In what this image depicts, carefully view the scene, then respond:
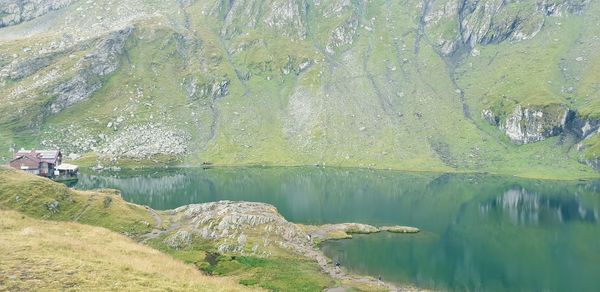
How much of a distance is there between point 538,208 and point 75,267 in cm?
16215

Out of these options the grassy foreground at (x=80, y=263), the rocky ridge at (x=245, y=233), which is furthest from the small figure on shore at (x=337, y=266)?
the grassy foreground at (x=80, y=263)

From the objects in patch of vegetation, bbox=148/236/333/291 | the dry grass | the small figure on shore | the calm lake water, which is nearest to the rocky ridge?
the small figure on shore

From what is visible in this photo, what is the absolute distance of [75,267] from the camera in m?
31.0

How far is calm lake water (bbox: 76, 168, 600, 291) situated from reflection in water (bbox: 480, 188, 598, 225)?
0.34m

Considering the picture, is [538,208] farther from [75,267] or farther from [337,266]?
[75,267]

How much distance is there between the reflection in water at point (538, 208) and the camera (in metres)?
142

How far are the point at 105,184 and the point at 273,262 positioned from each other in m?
116

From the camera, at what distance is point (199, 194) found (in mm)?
158625

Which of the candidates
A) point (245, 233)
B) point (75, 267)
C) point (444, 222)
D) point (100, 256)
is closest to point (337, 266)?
point (245, 233)

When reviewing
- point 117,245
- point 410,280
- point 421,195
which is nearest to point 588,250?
point 410,280

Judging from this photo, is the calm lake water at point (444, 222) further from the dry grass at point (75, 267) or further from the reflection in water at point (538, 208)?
the dry grass at point (75, 267)

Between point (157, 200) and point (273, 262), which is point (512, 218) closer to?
point (273, 262)

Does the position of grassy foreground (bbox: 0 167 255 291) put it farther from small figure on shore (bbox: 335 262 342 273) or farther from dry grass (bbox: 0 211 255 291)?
small figure on shore (bbox: 335 262 342 273)

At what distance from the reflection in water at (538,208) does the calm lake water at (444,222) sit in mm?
337
